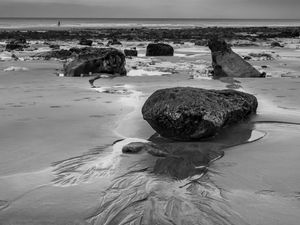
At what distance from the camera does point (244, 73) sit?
10.9m

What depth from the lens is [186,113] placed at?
497 centimetres

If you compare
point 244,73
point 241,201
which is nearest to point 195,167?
point 241,201

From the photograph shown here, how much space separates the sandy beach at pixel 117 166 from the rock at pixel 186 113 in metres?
0.17

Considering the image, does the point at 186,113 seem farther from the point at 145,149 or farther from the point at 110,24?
the point at 110,24

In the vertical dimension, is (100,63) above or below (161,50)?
below

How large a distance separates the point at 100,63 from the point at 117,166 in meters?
7.70

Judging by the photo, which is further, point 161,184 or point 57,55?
point 57,55

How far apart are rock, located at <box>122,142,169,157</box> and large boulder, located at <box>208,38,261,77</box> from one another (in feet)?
22.1

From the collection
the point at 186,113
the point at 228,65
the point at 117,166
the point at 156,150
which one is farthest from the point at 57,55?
the point at 117,166

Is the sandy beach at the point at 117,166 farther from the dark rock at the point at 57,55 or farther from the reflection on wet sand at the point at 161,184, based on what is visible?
the dark rock at the point at 57,55

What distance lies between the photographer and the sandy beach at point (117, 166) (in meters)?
3.20

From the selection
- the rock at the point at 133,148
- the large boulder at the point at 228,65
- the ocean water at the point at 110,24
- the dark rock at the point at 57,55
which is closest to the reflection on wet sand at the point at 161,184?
the rock at the point at 133,148

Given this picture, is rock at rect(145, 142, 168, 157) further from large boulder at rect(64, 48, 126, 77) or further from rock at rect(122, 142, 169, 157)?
large boulder at rect(64, 48, 126, 77)

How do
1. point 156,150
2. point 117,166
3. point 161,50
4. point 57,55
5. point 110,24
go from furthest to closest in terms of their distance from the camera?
1. point 110,24
2. point 161,50
3. point 57,55
4. point 156,150
5. point 117,166
